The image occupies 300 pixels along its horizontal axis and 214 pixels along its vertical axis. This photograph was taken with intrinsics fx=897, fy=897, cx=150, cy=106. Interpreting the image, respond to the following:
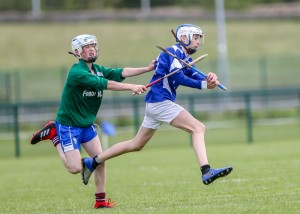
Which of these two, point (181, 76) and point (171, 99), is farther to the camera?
point (171, 99)

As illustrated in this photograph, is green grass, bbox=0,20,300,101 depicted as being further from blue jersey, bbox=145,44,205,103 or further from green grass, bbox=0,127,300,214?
blue jersey, bbox=145,44,205,103

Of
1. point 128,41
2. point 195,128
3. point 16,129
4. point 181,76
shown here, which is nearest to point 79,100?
point 181,76

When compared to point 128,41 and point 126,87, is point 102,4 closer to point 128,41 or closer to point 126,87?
point 128,41

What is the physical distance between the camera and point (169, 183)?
14.0 metres

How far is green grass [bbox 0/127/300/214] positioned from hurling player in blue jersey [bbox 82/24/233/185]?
696 millimetres

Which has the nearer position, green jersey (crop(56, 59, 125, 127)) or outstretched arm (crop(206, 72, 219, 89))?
outstretched arm (crop(206, 72, 219, 89))

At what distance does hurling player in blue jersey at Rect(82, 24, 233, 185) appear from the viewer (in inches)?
429

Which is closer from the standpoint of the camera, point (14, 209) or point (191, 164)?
point (14, 209)

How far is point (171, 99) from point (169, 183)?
10.1 ft

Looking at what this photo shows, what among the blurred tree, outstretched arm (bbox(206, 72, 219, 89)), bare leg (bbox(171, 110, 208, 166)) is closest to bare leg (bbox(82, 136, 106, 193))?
bare leg (bbox(171, 110, 208, 166))

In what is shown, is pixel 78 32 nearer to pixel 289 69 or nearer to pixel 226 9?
pixel 226 9

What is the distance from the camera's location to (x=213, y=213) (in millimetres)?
9352

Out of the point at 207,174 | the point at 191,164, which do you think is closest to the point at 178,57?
the point at 207,174

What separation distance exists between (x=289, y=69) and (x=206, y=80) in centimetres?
2893
